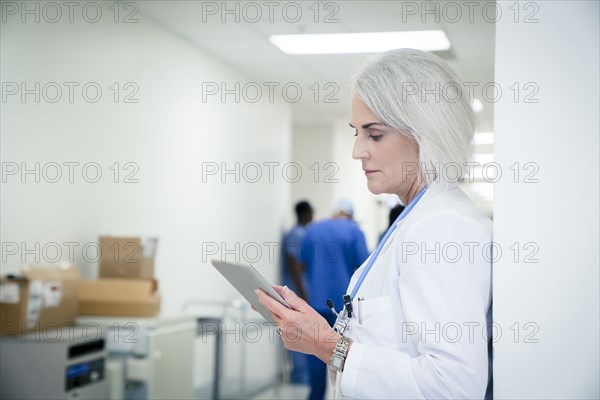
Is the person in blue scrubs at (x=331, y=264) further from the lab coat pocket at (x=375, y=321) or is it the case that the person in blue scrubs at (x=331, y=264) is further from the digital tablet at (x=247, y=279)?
the lab coat pocket at (x=375, y=321)

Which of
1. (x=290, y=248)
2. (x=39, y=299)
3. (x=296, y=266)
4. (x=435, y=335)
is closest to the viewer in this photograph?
(x=435, y=335)

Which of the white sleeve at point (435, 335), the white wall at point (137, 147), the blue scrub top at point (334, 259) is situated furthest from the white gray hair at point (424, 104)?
the blue scrub top at point (334, 259)

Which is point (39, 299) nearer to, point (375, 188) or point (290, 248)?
point (375, 188)

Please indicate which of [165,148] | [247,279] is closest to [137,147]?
[165,148]

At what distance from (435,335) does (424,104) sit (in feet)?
1.26

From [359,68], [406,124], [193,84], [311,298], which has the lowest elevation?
[311,298]

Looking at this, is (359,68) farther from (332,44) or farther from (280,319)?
(332,44)

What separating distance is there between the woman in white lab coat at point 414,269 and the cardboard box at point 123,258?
2.05 m

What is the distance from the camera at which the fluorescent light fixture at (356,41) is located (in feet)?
13.2

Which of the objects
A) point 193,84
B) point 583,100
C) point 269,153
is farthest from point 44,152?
point 269,153

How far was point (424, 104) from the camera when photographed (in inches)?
46.8

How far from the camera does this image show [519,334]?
46.9 inches

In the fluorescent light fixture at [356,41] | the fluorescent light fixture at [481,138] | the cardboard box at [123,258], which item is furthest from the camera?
the fluorescent light fixture at [356,41]

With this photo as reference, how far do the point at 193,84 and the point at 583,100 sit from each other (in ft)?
10.9
